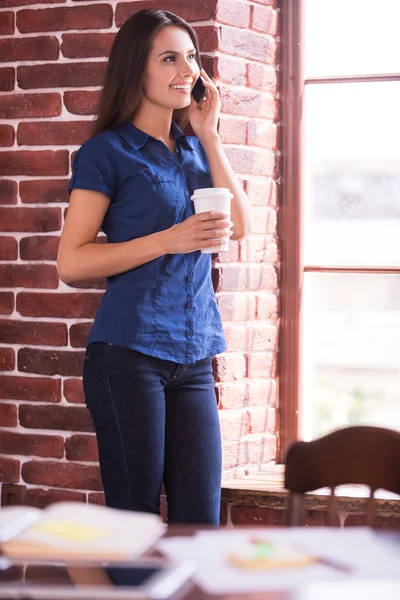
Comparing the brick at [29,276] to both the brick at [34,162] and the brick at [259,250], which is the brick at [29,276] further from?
the brick at [259,250]

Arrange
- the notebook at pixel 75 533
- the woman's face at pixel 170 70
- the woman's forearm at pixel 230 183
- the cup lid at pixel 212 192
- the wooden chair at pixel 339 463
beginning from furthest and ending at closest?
the woman's forearm at pixel 230 183 → the woman's face at pixel 170 70 → the cup lid at pixel 212 192 → the wooden chair at pixel 339 463 → the notebook at pixel 75 533

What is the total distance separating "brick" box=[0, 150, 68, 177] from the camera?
2518 millimetres

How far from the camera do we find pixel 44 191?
2529mm

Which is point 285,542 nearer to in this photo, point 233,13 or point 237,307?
point 237,307

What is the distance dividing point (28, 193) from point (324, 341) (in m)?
1.01

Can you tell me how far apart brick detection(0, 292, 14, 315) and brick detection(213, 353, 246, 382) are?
2.12ft

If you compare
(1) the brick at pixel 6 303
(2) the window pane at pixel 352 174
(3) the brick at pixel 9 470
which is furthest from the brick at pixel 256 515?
(1) the brick at pixel 6 303

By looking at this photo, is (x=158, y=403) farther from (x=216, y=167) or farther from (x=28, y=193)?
(x=28, y=193)

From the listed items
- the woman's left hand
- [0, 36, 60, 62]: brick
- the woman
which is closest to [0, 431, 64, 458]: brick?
the woman

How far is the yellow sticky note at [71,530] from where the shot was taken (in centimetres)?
111

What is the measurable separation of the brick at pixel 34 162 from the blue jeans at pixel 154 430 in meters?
0.72

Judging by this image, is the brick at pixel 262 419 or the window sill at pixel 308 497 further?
the brick at pixel 262 419

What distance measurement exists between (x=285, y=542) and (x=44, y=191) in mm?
1642

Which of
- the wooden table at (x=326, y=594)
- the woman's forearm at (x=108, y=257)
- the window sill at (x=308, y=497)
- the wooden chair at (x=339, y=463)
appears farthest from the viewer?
the window sill at (x=308, y=497)
